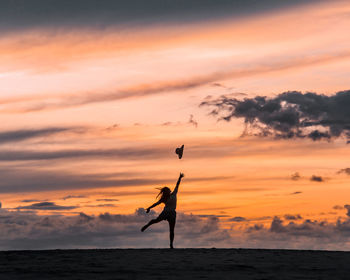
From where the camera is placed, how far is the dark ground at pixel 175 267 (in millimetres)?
18250

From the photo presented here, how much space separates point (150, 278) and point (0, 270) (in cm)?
577

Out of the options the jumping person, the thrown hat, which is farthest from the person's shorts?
the thrown hat

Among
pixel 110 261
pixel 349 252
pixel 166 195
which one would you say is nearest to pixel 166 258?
pixel 110 261

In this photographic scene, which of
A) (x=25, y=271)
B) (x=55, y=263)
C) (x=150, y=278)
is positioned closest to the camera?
(x=150, y=278)

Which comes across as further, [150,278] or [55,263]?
[55,263]

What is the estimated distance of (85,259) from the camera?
80.7 feet

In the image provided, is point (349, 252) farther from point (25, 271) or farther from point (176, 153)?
point (25, 271)

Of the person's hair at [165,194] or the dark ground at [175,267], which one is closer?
the dark ground at [175,267]

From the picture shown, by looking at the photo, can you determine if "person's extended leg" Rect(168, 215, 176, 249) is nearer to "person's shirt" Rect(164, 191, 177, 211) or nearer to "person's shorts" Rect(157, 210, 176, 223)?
"person's shorts" Rect(157, 210, 176, 223)

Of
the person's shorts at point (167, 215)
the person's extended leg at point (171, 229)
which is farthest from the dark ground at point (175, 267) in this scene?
the person's extended leg at point (171, 229)

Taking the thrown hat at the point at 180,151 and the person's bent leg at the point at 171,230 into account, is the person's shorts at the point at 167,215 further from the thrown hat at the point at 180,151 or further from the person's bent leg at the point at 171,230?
the thrown hat at the point at 180,151

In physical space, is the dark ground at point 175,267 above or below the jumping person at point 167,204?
below

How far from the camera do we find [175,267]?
67.1 ft

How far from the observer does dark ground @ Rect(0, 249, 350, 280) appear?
1825 cm
